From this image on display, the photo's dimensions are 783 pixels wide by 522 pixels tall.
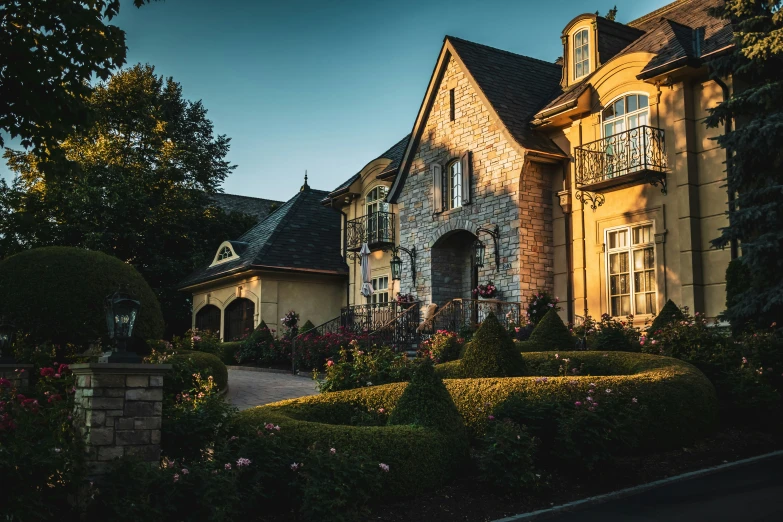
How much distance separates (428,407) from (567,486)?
71.7 inches

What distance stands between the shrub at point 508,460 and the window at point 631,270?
985 centimetres

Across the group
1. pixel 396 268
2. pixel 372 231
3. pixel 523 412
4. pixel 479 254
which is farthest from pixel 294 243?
pixel 523 412

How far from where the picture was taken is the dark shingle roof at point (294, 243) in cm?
2791

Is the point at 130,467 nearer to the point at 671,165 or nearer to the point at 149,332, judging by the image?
the point at 149,332

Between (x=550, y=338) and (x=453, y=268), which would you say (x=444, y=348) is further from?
(x=453, y=268)

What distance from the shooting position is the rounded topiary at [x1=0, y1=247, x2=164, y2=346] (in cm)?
1345

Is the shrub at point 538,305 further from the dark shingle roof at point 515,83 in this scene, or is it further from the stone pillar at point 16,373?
the stone pillar at point 16,373

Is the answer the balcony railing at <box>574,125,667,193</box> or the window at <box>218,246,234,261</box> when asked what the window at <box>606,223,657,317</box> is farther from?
the window at <box>218,246,234,261</box>

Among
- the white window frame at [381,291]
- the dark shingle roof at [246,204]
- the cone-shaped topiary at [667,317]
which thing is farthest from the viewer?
the dark shingle roof at [246,204]

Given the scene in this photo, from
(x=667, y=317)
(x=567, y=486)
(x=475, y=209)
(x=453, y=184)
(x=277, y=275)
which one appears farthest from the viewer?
(x=277, y=275)

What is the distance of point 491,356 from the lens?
1151 cm

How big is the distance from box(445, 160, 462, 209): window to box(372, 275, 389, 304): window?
4.50 m

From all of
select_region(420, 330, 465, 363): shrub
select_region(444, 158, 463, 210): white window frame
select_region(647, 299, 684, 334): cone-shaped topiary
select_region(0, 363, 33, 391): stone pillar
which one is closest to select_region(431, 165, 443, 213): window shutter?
select_region(444, 158, 463, 210): white window frame

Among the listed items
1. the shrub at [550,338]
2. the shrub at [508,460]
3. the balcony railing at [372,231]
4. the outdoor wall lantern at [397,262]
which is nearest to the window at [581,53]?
the outdoor wall lantern at [397,262]
